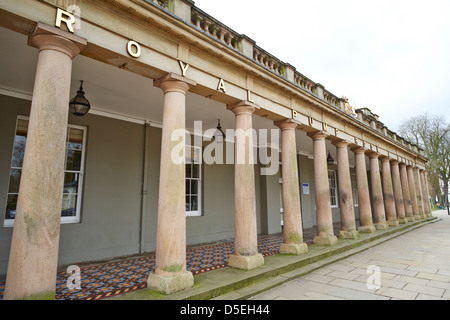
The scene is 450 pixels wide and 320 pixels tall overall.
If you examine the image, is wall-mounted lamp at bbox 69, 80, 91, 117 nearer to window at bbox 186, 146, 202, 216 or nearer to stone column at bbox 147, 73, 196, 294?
stone column at bbox 147, 73, 196, 294

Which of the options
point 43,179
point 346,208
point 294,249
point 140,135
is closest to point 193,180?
point 140,135

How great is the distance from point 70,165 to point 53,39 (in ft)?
12.8

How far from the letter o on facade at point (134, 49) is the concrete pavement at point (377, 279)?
4127 millimetres

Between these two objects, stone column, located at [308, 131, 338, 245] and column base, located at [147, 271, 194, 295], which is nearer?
column base, located at [147, 271, 194, 295]

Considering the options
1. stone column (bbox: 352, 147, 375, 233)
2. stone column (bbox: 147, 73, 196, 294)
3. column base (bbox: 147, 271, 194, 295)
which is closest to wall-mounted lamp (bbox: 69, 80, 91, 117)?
stone column (bbox: 147, 73, 196, 294)

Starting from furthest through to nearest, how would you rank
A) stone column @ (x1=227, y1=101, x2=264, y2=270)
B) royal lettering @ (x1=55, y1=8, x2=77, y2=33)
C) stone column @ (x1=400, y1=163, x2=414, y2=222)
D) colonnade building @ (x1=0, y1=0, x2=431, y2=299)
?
1. stone column @ (x1=400, y1=163, x2=414, y2=222)
2. stone column @ (x1=227, y1=101, x2=264, y2=270)
3. royal lettering @ (x1=55, y1=8, x2=77, y2=33)
4. colonnade building @ (x1=0, y1=0, x2=431, y2=299)

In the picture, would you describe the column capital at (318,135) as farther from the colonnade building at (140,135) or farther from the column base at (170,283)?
the column base at (170,283)

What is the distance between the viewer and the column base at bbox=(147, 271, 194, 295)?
360 centimetres

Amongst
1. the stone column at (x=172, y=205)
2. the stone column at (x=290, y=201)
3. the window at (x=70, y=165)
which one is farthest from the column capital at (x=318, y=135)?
the window at (x=70, y=165)

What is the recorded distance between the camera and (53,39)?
A: 305cm

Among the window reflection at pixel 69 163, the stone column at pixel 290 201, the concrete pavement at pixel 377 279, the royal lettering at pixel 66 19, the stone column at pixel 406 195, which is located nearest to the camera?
the royal lettering at pixel 66 19

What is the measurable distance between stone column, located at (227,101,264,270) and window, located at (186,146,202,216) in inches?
133

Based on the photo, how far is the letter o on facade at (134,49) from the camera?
12.3 feet
